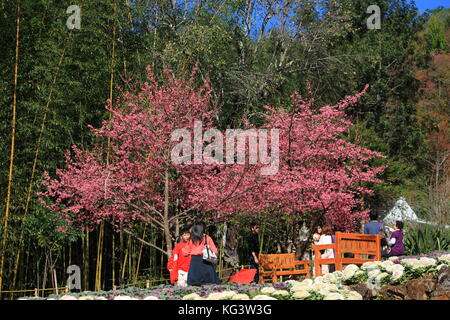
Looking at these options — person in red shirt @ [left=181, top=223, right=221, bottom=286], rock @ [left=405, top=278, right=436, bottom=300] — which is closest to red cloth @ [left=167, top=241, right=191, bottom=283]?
person in red shirt @ [left=181, top=223, right=221, bottom=286]

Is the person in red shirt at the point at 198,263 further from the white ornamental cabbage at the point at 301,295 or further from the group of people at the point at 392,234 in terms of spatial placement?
the group of people at the point at 392,234

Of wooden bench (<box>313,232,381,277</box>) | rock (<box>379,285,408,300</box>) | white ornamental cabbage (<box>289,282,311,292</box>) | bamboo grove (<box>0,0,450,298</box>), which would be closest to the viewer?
white ornamental cabbage (<box>289,282,311,292</box>)

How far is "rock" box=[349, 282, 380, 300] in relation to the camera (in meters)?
5.18

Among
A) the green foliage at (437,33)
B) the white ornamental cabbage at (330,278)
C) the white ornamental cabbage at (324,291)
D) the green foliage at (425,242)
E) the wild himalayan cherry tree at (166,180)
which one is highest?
the green foliage at (437,33)

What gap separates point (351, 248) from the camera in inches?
264

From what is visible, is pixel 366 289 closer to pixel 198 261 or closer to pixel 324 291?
pixel 324 291

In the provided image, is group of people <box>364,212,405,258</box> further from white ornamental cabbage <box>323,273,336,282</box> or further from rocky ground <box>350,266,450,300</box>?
rocky ground <box>350,266,450,300</box>

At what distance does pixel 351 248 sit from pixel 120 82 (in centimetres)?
552

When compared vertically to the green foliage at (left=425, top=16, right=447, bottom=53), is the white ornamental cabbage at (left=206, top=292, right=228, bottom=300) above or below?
below

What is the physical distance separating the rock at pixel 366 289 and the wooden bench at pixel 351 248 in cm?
123

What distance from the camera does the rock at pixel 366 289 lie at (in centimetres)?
518

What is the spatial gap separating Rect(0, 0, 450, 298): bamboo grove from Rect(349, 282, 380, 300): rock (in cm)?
338

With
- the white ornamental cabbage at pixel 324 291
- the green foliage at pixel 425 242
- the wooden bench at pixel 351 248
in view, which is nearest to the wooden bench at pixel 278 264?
the wooden bench at pixel 351 248

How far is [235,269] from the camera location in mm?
11406
